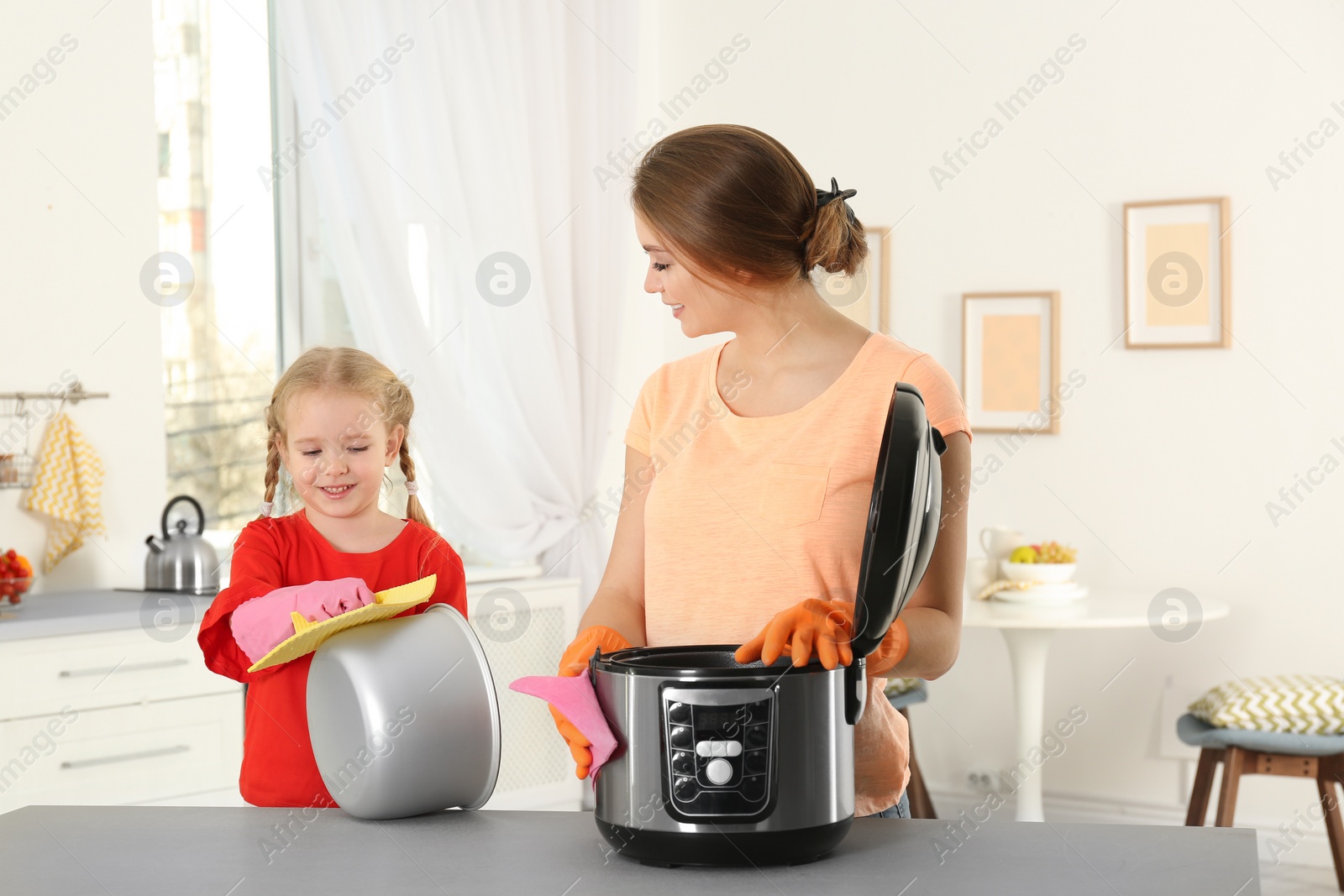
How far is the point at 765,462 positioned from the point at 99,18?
236 cm

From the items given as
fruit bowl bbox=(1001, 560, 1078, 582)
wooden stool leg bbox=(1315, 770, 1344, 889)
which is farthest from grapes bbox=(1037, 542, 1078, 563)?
wooden stool leg bbox=(1315, 770, 1344, 889)

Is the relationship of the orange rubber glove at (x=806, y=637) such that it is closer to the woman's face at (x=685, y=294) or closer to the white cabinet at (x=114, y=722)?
the woman's face at (x=685, y=294)

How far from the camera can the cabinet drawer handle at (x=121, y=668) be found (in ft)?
7.59

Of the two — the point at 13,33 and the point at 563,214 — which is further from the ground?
the point at 13,33

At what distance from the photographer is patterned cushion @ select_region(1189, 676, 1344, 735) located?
2668mm

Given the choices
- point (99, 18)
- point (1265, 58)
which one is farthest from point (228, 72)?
point (1265, 58)

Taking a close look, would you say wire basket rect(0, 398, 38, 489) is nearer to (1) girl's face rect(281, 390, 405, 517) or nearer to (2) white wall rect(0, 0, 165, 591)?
(2) white wall rect(0, 0, 165, 591)

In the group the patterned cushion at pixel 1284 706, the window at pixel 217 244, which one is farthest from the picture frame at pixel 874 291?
the window at pixel 217 244

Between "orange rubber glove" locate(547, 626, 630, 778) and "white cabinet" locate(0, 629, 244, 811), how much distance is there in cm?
154

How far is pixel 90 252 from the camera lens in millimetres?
2830

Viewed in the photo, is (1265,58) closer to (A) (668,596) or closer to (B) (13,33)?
(A) (668,596)

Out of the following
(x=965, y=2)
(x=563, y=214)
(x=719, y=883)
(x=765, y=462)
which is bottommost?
(x=719, y=883)

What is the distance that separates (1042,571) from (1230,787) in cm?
62

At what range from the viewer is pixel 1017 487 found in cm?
346
